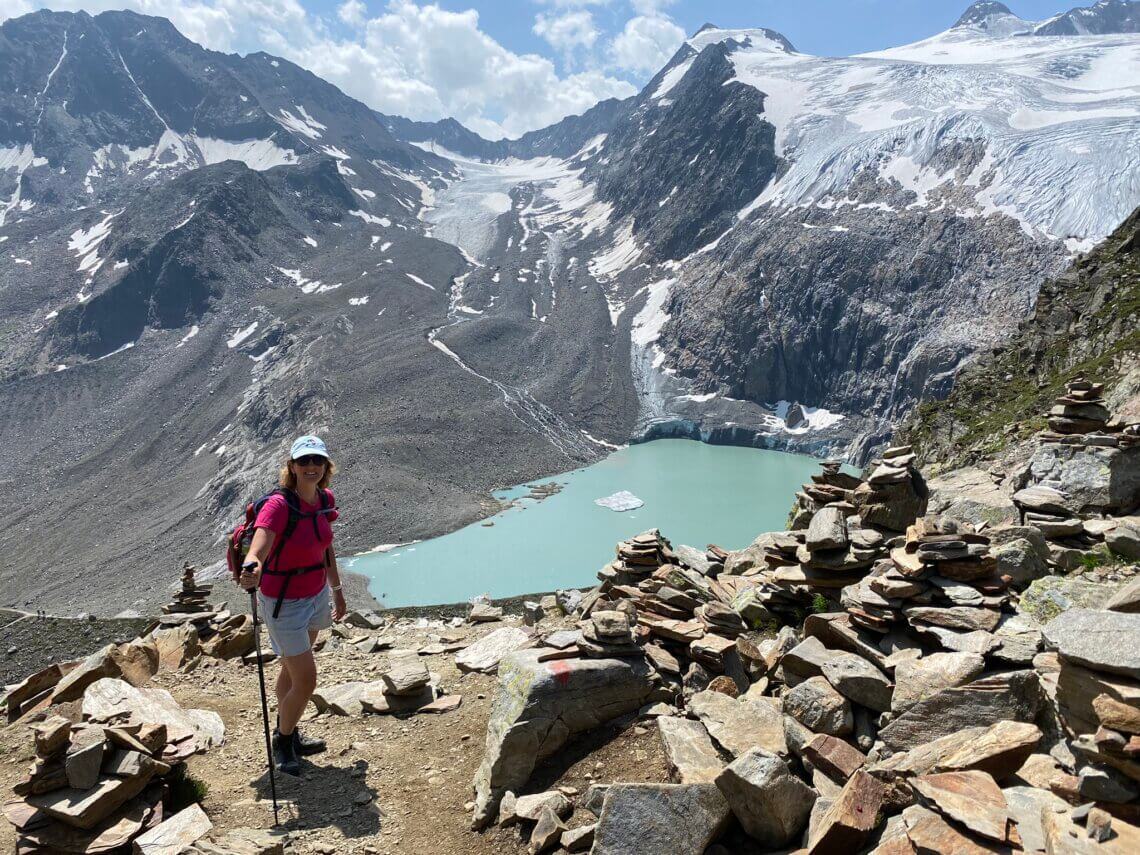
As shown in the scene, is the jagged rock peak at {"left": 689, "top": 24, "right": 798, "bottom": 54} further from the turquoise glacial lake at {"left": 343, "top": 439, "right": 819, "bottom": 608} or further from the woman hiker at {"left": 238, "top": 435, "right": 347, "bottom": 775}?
the woman hiker at {"left": 238, "top": 435, "right": 347, "bottom": 775}

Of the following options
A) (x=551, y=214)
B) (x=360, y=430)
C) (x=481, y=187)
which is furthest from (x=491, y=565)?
(x=481, y=187)

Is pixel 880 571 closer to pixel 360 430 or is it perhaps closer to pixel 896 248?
pixel 360 430

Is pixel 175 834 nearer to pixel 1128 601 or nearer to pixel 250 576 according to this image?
pixel 250 576

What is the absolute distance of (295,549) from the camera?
17.9 ft

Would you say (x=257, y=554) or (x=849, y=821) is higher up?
(x=257, y=554)

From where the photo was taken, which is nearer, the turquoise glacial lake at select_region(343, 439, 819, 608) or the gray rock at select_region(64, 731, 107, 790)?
the gray rock at select_region(64, 731, 107, 790)

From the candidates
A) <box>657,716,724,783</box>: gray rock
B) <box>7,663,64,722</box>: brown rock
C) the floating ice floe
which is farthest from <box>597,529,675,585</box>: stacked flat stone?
the floating ice floe

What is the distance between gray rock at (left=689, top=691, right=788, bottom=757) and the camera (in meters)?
4.79

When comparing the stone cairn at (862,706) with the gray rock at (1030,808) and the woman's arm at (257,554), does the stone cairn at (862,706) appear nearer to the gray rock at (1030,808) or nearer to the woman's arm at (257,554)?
the gray rock at (1030,808)

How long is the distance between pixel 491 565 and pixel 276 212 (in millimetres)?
100419

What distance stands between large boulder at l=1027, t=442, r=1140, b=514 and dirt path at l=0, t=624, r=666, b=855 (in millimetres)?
7106

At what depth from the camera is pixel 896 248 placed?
76125 mm

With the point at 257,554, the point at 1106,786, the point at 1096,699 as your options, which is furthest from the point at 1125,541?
the point at 257,554

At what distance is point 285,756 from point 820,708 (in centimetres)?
457
